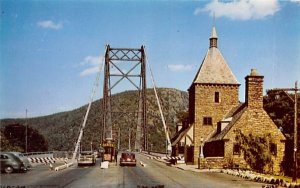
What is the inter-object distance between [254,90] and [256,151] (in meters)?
5.91

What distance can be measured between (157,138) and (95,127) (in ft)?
66.7

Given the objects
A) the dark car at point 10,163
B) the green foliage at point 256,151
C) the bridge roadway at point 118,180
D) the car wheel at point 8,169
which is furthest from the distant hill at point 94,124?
the bridge roadway at point 118,180

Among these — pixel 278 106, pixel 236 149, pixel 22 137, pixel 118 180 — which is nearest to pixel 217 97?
pixel 278 106

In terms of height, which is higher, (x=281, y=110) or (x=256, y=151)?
(x=281, y=110)

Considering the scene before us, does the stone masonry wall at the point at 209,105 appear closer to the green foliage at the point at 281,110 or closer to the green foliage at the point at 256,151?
the green foliage at the point at 281,110

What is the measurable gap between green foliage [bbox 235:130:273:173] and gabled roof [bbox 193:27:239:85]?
52.0ft

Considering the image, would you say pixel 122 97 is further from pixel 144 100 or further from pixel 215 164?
pixel 215 164

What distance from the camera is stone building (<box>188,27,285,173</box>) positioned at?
142ft

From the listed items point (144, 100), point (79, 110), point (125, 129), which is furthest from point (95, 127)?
point (144, 100)

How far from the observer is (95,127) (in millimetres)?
158125

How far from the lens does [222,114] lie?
188 feet

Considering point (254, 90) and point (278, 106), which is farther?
point (278, 106)

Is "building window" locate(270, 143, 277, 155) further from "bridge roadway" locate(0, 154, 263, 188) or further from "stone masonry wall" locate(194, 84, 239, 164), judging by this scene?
"stone masonry wall" locate(194, 84, 239, 164)

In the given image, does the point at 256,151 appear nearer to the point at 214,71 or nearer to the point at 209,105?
the point at 209,105
